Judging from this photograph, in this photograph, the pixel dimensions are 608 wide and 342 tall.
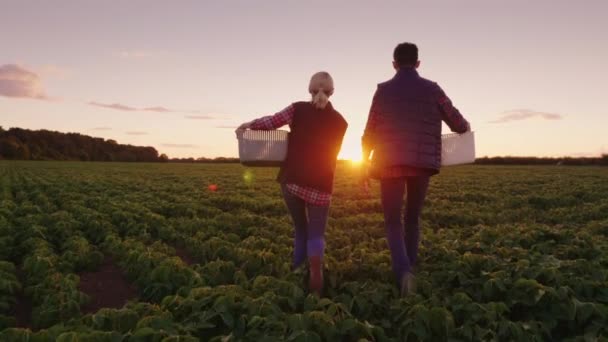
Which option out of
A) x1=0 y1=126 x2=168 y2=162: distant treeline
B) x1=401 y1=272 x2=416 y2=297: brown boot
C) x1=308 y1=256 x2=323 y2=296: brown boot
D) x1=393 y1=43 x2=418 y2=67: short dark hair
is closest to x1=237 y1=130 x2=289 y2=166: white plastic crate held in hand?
x1=308 y1=256 x2=323 y2=296: brown boot

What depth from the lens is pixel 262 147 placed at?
16.5 ft

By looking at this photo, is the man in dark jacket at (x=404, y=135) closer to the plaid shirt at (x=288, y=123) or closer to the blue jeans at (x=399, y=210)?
the blue jeans at (x=399, y=210)

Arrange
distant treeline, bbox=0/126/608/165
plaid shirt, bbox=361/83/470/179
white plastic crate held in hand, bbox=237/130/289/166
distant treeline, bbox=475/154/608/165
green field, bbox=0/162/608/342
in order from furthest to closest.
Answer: distant treeline, bbox=0/126/608/165, distant treeline, bbox=475/154/608/165, plaid shirt, bbox=361/83/470/179, white plastic crate held in hand, bbox=237/130/289/166, green field, bbox=0/162/608/342

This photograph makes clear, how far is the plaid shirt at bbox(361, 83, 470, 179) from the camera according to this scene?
5.08 m

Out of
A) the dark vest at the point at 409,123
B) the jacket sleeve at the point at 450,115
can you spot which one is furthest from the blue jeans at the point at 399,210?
the jacket sleeve at the point at 450,115

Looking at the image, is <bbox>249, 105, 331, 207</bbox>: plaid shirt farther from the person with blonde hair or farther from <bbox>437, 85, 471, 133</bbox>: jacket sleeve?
<bbox>437, 85, 471, 133</bbox>: jacket sleeve

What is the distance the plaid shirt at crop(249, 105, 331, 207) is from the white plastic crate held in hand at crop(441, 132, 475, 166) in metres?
1.25

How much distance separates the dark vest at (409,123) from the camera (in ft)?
16.4

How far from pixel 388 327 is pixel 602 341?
1605 millimetres

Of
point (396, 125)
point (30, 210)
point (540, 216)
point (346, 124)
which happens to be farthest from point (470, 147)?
point (30, 210)

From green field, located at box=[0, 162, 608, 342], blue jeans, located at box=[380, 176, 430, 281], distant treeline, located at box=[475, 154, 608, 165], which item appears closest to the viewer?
green field, located at box=[0, 162, 608, 342]

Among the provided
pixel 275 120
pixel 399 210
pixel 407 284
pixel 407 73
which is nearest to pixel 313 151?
pixel 275 120

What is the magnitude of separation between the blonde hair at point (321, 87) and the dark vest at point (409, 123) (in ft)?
1.79

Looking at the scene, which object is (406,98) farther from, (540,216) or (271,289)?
(540,216)
